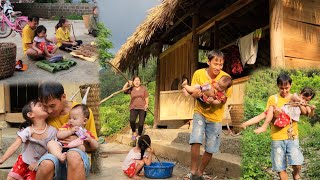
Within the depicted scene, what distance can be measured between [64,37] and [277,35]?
3.14 m

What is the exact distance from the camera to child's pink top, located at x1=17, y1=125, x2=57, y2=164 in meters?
3.29

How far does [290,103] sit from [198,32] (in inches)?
196

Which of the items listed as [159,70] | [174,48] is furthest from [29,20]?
[159,70]

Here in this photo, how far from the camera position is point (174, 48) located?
10281mm

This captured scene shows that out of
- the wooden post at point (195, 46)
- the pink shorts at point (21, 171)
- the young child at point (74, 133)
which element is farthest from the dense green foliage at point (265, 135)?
the pink shorts at point (21, 171)

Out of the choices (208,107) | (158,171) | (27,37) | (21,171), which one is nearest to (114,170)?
(158,171)

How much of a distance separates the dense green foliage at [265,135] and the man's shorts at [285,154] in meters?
0.44

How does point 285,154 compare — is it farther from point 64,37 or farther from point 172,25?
point 172,25

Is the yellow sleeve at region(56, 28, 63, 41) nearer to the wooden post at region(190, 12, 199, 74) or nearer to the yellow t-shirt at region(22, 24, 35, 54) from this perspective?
the yellow t-shirt at region(22, 24, 35, 54)

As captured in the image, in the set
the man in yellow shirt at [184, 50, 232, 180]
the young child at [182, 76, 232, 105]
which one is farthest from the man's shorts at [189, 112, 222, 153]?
the young child at [182, 76, 232, 105]

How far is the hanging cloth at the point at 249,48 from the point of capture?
805cm

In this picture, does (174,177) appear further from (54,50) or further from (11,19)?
(11,19)

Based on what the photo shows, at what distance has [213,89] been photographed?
4.29m

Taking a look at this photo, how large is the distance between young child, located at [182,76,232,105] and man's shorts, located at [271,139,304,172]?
766mm
